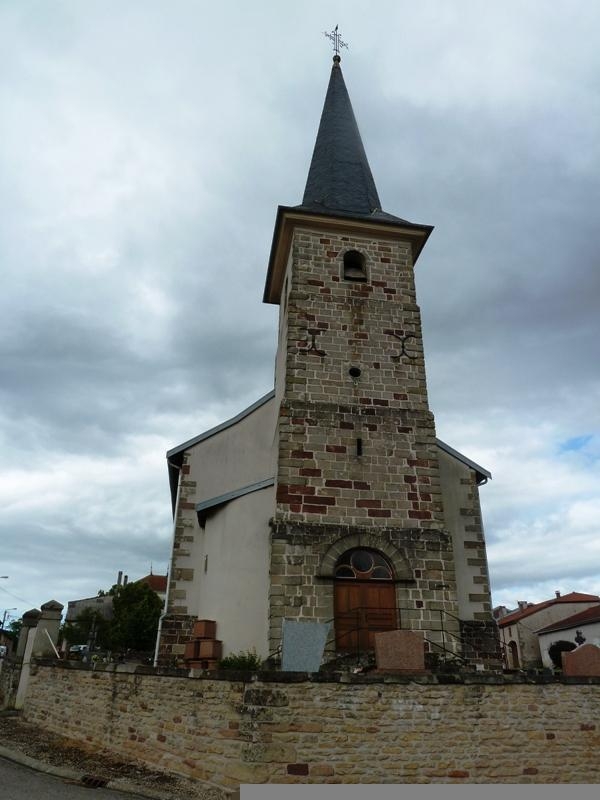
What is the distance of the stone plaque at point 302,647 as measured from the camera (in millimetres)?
7621

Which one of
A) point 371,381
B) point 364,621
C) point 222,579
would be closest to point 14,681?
point 222,579

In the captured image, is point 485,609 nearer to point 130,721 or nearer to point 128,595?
point 130,721

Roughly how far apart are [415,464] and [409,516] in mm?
1092

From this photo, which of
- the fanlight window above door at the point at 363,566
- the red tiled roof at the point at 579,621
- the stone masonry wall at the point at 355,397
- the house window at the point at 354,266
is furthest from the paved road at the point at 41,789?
the red tiled roof at the point at 579,621

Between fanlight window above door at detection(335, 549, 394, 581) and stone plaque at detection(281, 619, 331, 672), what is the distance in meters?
2.73

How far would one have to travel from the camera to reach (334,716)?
22.1 ft

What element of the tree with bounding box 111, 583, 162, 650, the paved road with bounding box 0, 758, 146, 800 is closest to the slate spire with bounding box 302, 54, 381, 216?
the paved road with bounding box 0, 758, 146, 800

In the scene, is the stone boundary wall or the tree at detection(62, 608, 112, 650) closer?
the stone boundary wall

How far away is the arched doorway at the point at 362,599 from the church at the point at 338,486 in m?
0.02

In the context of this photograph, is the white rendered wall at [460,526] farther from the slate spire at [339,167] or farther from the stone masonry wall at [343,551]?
the slate spire at [339,167]

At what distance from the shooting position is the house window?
13.9 m

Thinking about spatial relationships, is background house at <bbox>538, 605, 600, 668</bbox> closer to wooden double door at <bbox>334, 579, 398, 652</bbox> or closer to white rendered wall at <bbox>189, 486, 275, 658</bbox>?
wooden double door at <bbox>334, 579, 398, 652</bbox>

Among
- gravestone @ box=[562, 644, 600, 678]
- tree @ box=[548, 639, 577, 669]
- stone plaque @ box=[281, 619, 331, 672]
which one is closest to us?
stone plaque @ box=[281, 619, 331, 672]

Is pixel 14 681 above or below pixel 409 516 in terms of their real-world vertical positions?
below
